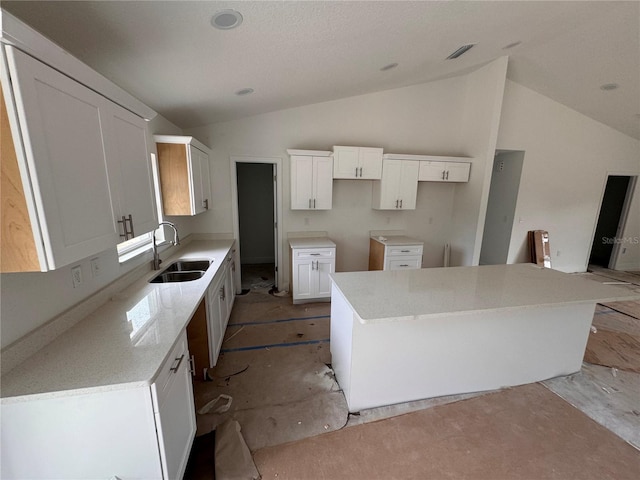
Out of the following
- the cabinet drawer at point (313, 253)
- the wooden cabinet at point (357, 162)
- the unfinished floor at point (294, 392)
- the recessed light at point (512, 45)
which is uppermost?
the recessed light at point (512, 45)

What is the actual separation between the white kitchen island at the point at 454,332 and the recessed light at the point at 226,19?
1820 mm

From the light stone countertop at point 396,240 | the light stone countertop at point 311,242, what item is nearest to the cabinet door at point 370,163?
the light stone countertop at point 396,240

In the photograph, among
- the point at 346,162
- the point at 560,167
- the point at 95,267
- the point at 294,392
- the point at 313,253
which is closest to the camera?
the point at 95,267

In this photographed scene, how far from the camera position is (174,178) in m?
2.60

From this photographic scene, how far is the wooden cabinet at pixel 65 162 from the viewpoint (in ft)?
2.89

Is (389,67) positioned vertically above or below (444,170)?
above

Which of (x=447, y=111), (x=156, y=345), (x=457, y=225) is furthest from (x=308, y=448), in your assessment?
(x=447, y=111)

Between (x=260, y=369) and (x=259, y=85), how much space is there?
8.97 ft

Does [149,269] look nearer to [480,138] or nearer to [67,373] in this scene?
[67,373]

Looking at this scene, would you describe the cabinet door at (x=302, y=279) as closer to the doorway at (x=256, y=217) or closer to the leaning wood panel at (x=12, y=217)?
the doorway at (x=256, y=217)

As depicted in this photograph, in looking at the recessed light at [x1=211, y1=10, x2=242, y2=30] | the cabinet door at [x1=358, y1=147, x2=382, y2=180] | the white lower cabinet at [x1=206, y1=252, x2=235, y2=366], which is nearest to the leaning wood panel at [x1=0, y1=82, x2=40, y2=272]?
the recessed light at [x1=211, y1=10, x2=242, y2=30]

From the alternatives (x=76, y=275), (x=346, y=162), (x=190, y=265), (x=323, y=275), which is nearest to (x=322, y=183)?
(x=346, y=162)

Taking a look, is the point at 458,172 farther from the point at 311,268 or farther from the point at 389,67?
the point at 311,268

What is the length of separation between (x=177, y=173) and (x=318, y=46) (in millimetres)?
1765
